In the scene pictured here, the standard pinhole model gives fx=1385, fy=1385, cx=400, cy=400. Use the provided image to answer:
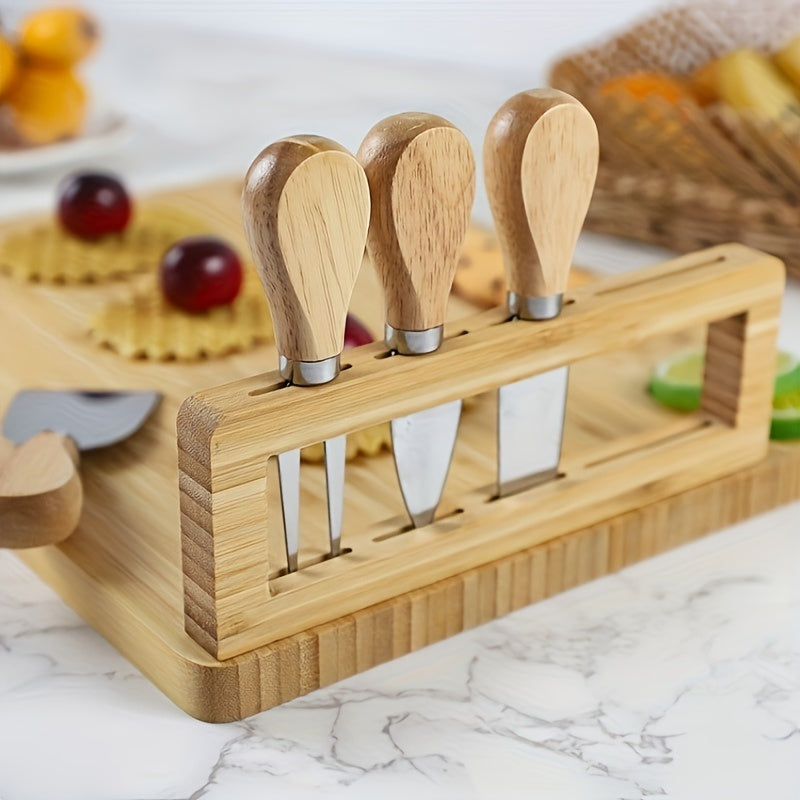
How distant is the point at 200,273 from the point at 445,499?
353 mm

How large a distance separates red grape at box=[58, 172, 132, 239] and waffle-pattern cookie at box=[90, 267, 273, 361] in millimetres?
123

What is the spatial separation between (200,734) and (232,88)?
1.39 m

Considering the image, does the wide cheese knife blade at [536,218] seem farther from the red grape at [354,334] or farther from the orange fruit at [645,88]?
the orange fruit at [645,88]

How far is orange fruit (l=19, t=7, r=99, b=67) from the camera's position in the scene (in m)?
1.43

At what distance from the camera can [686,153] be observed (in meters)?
1.21

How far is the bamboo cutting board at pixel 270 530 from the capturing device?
2.24ft

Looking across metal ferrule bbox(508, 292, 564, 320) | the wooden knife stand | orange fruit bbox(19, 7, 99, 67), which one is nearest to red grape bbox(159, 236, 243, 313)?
the wooden knife stand

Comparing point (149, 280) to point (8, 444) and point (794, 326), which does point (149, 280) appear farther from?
point (794, 326)

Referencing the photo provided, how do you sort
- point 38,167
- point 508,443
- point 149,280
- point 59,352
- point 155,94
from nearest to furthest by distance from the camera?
point 508,443
point 59,352
point 149,280
point 38,167
point 155,94

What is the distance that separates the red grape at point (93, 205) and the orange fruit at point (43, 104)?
0.98 ft

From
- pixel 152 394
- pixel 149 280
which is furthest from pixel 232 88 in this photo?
pixel 152 394

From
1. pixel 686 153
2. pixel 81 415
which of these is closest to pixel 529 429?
pixel 81 415

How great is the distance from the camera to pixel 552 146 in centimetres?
67

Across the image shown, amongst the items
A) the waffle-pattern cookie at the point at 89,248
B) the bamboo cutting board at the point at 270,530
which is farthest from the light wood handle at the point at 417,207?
the waffle-pattern cookie at the point at 89,248
